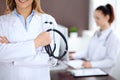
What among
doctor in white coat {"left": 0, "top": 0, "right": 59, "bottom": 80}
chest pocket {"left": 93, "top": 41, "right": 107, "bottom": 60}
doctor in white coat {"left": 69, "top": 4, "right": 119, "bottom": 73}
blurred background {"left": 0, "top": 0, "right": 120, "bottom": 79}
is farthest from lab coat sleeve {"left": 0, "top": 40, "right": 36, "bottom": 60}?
blurred background {"left": 0, "top": 0, "right": 120, "bottom": 79}

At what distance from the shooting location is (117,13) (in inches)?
137

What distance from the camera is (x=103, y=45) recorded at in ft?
9.02

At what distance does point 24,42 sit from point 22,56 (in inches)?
3.1

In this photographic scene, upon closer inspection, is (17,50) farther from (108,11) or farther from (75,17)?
(75,17)

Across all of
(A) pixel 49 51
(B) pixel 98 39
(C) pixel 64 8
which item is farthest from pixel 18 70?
(C) pixel 64 8

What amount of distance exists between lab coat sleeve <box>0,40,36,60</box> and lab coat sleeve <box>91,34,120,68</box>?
116 cm

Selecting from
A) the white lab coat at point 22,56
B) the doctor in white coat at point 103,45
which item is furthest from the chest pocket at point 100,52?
the white lab coat at point 22,56

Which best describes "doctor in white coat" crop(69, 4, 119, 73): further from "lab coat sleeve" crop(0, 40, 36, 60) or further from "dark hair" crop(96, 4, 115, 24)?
"lab coat sleeve" crop(0, 40, 36, 60)

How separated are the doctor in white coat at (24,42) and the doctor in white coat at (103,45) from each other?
0.98 metres

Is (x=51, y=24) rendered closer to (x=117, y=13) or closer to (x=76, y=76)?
(x=76, y=76)

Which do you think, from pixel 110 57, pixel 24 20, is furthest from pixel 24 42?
pixel 110 57

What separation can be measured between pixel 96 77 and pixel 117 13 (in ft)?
4.86

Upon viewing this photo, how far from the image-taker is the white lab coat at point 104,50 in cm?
260

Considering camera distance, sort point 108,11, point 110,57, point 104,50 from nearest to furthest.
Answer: point 110,57
point 104,50
point 108,11
